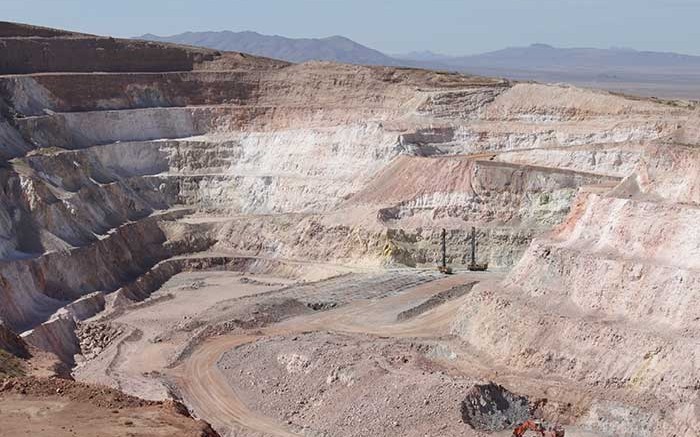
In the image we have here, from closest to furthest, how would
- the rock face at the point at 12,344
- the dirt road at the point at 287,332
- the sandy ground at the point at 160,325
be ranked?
the rock face at the point at 12,344
the dirt road at the point at 287,332
the sandy ground at the point at 160,325

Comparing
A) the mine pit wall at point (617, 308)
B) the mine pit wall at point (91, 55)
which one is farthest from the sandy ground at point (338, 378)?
the mine pit wall at point (91, 55)

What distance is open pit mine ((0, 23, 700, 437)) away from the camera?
34.8 m

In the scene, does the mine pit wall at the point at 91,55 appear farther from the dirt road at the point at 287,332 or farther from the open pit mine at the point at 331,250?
the dirt road at the point at 287,332

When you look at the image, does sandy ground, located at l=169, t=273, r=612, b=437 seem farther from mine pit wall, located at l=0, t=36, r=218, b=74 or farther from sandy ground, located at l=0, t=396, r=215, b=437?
mine pit wall, located at l=0, t=36, r=218, b=74

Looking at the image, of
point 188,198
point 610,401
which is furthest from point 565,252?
point 188,198

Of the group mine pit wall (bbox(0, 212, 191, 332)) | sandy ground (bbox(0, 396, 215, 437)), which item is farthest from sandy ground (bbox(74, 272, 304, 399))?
sandy ground (bbox(0, 396, 215, 437))

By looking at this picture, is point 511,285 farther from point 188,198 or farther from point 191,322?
point 188,198

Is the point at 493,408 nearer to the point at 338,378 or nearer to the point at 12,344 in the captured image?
the point at 338,378

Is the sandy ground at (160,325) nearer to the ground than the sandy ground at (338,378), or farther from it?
nearer to the ground

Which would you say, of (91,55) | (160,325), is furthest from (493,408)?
(91,55)

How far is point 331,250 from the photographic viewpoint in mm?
63688

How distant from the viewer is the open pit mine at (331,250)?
3478cm

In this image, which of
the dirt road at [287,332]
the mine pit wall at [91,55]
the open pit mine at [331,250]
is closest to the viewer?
the open pit mine at [331,250]

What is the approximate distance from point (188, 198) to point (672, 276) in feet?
150
